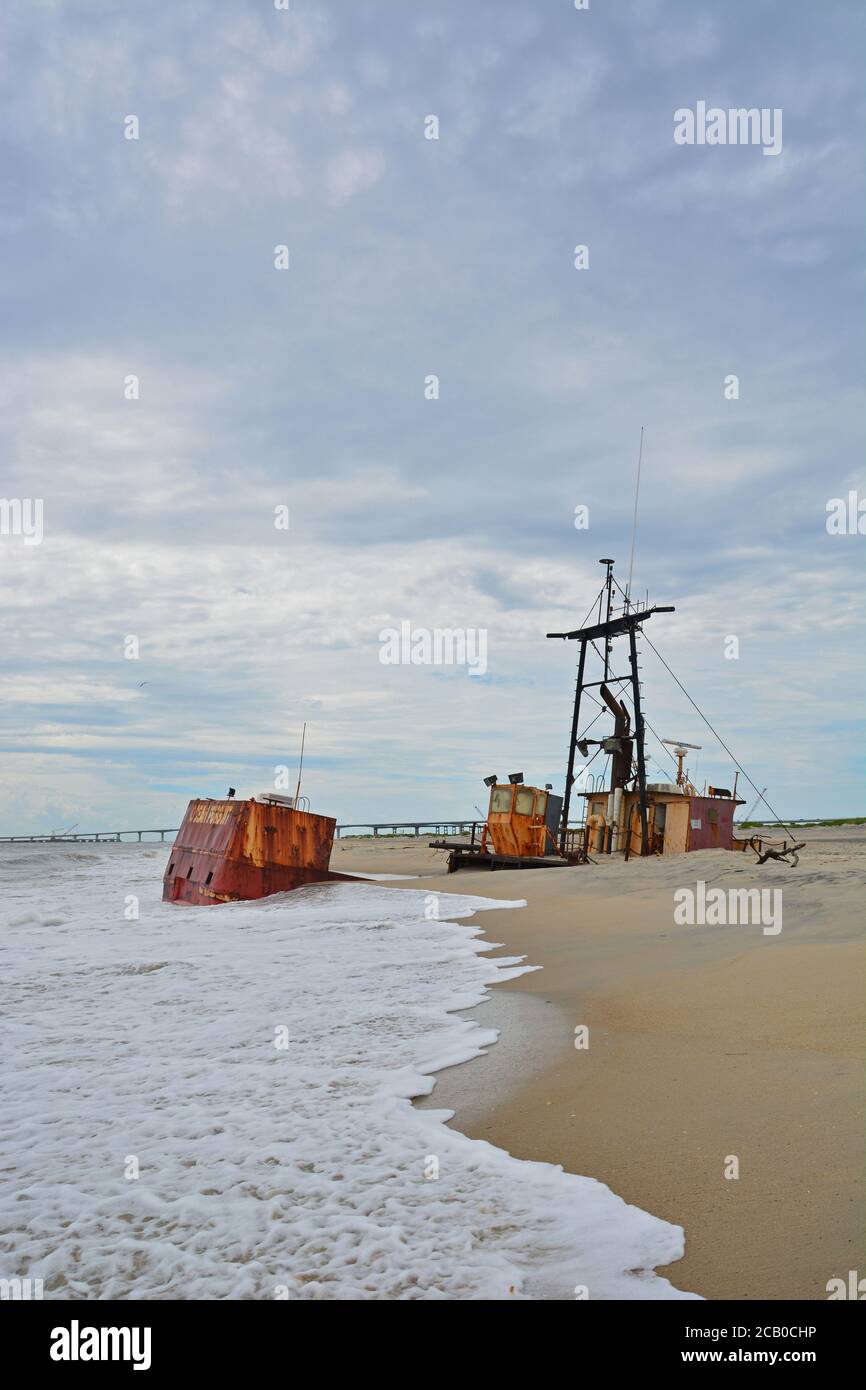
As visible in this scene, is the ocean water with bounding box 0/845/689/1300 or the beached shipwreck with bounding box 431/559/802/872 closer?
the ocean water with bounding box 0/845/689/1300

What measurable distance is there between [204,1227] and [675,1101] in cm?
221

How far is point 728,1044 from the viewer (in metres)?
4.95

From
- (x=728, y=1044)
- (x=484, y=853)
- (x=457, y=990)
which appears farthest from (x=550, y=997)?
(x=484, y=853)

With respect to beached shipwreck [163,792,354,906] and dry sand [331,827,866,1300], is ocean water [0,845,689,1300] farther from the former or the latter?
beached shipwreck [163,792,354,906]

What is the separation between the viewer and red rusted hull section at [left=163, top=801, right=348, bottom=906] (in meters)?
17.8

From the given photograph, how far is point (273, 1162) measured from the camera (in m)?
3.70

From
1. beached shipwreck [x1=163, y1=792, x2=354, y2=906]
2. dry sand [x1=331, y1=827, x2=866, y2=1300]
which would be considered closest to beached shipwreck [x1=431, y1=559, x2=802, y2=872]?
beached shipwreck [x1=163, y1=792, x2=354, y2=906]

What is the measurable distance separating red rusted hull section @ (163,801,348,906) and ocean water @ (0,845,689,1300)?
9518 mm

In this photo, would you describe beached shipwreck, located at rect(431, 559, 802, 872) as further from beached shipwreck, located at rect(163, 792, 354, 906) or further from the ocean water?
the ocean water

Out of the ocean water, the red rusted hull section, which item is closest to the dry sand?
the ocean water

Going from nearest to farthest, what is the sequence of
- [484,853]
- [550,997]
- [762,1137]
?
[762,1137], [550,997], [484,853]

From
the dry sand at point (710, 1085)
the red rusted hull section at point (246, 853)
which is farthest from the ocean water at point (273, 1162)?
the red rusted hull section at point (246, 853)

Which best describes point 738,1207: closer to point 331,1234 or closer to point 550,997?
point 331,1234
